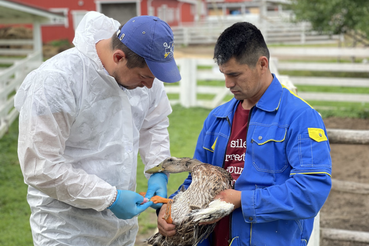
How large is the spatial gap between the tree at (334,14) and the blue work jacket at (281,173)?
9.82 meters

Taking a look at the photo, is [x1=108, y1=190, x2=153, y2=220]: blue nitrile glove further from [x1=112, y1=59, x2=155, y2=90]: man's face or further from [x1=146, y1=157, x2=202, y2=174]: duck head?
[x1=112, y1=59, x2=155, y2=90]: man's face

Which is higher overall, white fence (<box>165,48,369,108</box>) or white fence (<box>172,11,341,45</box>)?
white fence (<box>172,11,341,45</box>)

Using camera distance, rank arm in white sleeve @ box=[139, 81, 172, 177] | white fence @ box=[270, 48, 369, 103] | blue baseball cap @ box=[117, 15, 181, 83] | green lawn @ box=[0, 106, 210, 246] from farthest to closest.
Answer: white fence @ box=[270, 48, 369, 103]
green lawn @ box=[0, 106, 210, 246]
arm in white sleeve @ box=[139, 81, 172, 177]
blue baseball cap @ box=[117, 15, 181, 83]

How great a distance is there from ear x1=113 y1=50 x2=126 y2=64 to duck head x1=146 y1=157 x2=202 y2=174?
810 millimetres

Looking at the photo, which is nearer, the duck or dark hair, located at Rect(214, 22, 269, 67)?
the duck

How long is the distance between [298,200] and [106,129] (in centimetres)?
127

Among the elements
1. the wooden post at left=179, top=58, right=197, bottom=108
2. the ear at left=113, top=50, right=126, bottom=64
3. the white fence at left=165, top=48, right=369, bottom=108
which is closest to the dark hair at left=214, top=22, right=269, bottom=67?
the ear at left=113, top=50, right=126, bottom=64

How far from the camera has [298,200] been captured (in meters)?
2.11

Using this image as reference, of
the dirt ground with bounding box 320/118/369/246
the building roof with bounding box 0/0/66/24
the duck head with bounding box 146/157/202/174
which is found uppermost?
the building roof with bounding box 0/0/66/24

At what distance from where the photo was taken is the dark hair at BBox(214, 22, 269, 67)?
2348 mm

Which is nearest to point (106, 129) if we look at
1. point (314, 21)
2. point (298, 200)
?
point (298, 200)

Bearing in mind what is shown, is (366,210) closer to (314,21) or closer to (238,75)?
(238,75)

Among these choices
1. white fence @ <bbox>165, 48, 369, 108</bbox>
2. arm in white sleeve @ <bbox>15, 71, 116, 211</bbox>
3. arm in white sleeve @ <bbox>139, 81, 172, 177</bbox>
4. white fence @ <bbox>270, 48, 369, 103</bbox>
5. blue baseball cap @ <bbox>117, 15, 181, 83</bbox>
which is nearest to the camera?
arm in white sleeve @ <bbox>15, 71, 116, 211</bbox>

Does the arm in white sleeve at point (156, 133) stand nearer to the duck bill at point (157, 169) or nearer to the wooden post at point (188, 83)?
the duck bill at point (157, 169)
